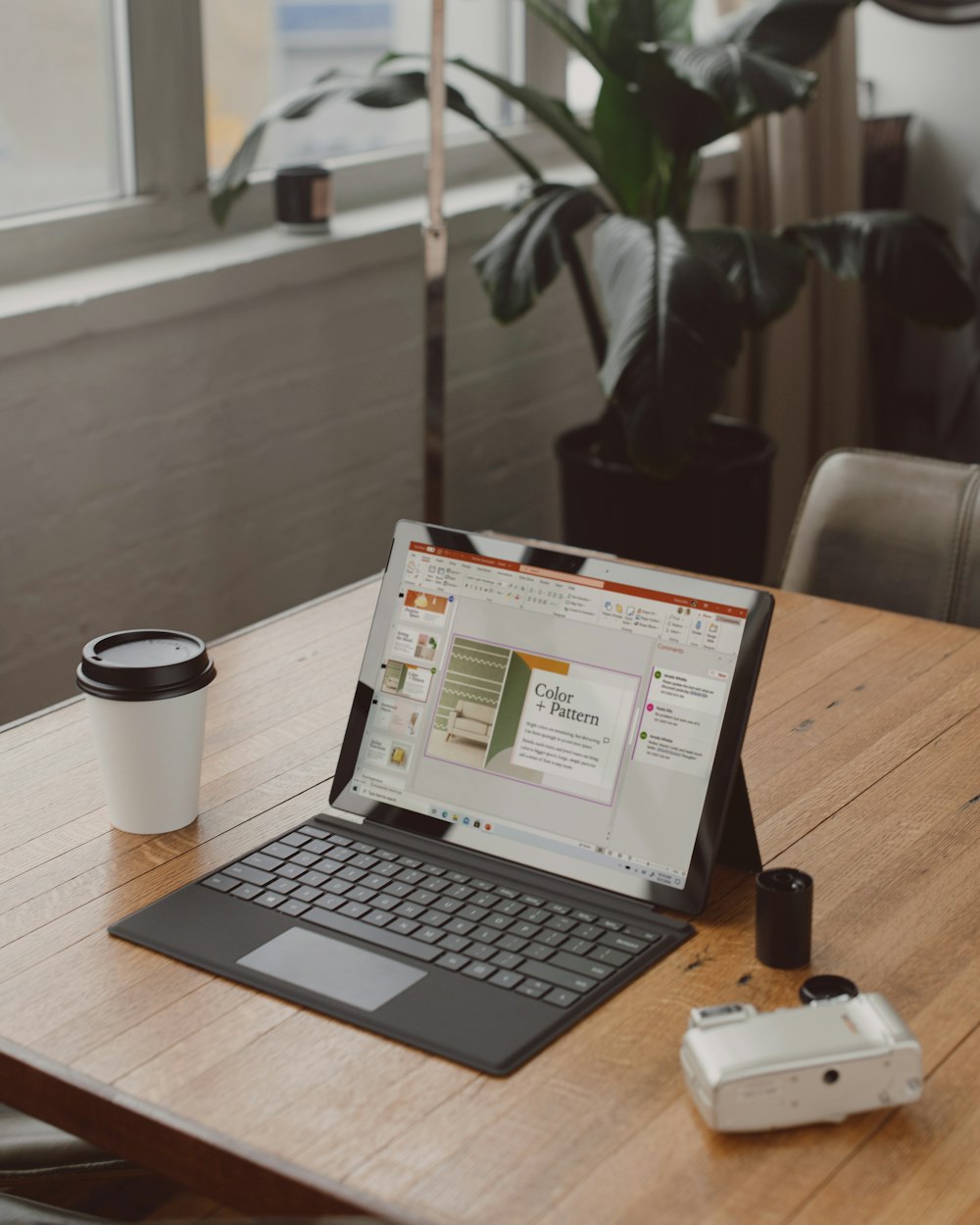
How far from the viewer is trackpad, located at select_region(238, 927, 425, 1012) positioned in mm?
1024

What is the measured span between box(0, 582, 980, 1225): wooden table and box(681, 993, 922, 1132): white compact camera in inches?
0.6

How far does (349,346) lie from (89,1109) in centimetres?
209

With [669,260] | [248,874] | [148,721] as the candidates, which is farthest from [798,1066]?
[669,260]

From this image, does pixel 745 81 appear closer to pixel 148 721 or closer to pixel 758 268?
pixel 758 268

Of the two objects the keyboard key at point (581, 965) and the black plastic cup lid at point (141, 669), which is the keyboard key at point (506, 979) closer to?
the keyboard key at point (581, 965)

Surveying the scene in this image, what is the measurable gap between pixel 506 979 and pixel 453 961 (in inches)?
1.7

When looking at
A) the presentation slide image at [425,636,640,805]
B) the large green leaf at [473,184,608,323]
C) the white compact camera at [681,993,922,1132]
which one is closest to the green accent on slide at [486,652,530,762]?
the presentation slide image at [425,636,640,805]

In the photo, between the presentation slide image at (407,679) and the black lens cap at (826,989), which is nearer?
the black lens cap at (826,989)

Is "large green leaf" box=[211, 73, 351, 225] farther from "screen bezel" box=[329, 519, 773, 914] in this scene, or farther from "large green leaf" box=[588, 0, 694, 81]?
"screen bezel" box=[329, 519, 773, 914]

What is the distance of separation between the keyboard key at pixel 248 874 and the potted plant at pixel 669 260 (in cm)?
132

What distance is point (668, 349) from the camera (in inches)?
91.6

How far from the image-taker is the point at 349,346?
9.41ft

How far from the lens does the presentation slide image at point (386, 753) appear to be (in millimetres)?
1246

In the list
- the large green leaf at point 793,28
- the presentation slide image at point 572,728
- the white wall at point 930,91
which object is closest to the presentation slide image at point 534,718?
the presentation slide image at point 572,728
